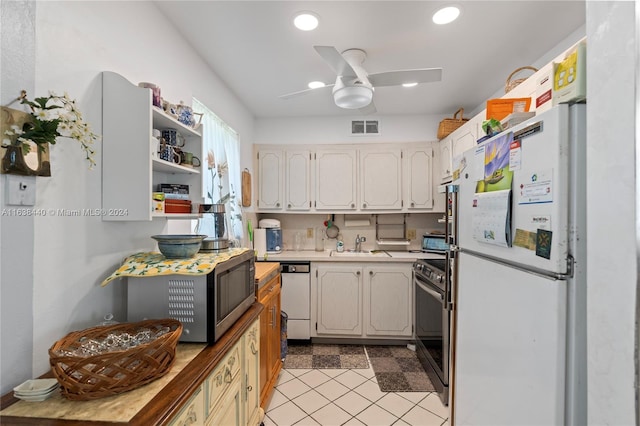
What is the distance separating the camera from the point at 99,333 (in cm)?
103

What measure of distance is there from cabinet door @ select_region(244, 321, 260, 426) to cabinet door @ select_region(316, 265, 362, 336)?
1444mm

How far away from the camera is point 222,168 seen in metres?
2.56

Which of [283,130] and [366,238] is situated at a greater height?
[283,130]

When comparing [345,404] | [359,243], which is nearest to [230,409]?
[345,404]

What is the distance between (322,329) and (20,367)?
2.61 metres

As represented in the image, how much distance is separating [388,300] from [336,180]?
4.97 ft

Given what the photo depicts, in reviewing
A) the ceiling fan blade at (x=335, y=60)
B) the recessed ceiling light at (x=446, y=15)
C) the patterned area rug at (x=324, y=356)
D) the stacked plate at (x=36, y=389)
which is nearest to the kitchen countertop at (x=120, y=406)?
the stacked plate at (x=36, y=389)

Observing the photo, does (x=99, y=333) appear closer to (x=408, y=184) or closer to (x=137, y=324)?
(x=137, y=324)

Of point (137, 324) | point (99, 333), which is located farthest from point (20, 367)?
point (137, 324)

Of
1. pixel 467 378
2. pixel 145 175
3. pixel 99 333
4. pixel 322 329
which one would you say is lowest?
pixel 322 329

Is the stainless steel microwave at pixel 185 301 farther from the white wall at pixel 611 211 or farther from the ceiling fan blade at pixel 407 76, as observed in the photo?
the ceiling fan blade at pixel 407 76

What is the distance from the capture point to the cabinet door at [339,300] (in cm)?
315

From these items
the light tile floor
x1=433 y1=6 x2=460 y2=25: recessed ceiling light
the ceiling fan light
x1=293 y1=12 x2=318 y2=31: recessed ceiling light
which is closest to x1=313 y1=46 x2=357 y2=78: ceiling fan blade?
the ceiling fan light

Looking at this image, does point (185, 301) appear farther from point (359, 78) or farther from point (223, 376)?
point (359, 78)
